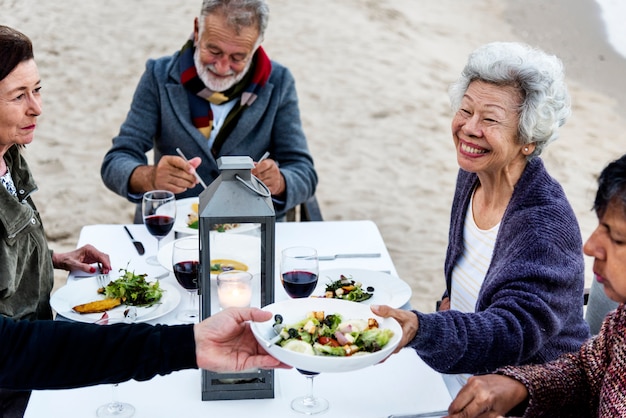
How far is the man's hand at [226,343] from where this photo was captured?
6.26ft

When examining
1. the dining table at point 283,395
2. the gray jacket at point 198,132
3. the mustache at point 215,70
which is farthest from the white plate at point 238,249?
the mustache at point 215,70

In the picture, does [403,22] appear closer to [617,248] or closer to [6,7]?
[6,7]

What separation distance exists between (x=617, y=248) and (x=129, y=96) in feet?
22.3

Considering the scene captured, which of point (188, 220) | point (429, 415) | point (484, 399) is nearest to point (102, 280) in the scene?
point (188, 220)

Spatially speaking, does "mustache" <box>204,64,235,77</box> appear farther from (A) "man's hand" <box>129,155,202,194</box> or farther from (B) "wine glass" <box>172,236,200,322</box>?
(B) "wine glass" <box>172,236,200,322</box>

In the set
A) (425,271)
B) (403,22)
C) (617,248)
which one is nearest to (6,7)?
(403,22)

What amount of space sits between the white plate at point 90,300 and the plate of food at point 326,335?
0.53m

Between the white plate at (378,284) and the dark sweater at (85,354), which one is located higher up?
the dark sweater at (85,354)

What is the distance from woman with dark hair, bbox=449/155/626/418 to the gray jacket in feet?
5.45

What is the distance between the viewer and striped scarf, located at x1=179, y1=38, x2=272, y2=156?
3.59 meters

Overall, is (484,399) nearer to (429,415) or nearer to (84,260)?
(429,415)

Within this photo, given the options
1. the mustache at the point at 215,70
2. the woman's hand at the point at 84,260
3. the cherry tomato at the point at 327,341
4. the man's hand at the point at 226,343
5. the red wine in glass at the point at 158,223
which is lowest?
the woman's hand at the point at 84,260

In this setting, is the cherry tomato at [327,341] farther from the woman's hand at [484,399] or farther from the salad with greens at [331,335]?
the woman's hand at [484,399]

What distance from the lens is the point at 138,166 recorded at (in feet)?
11.2
